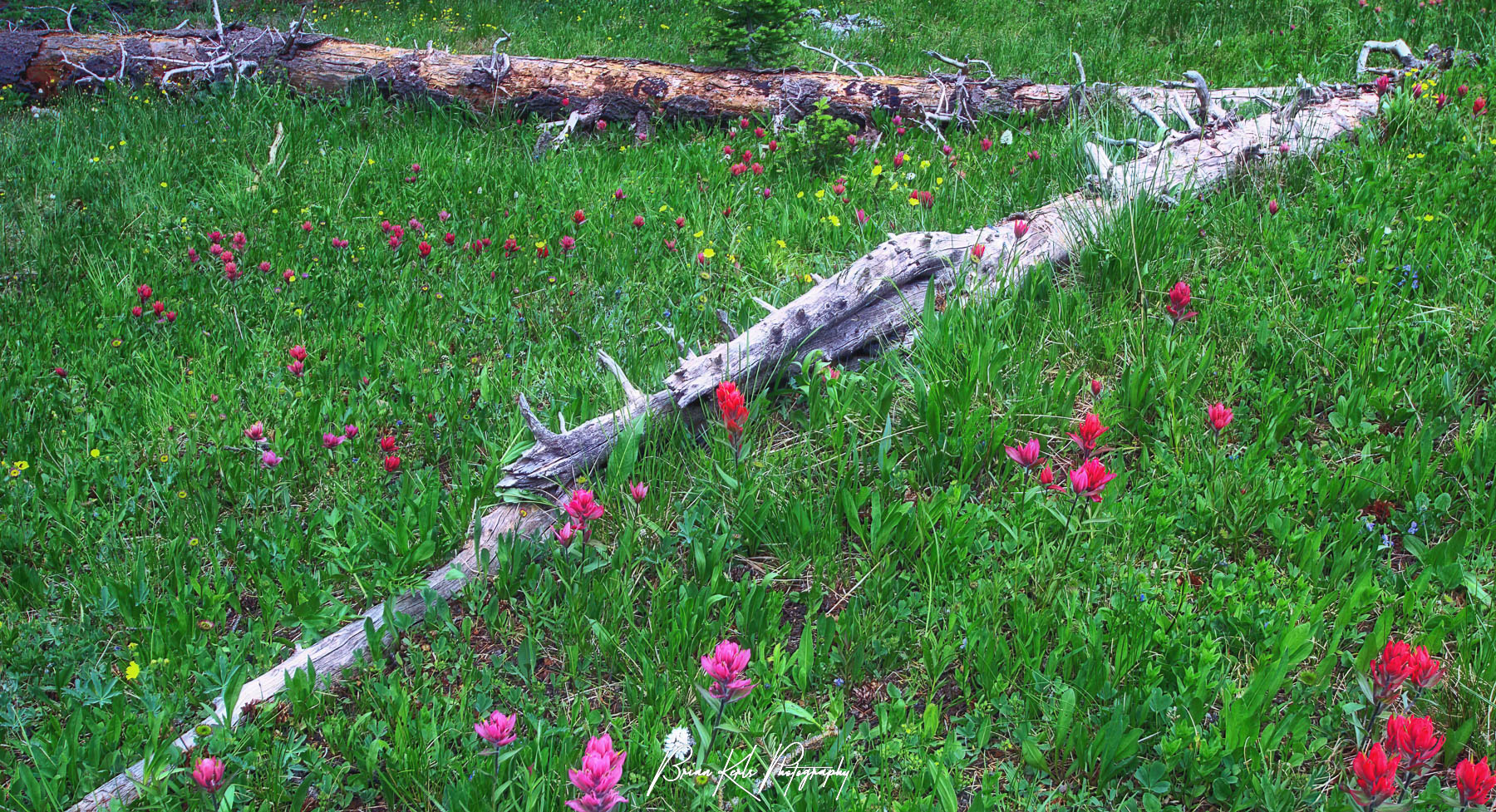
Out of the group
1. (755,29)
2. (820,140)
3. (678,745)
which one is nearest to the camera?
(678,745)

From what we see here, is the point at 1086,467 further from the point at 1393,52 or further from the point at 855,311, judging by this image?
the point at 1393,52

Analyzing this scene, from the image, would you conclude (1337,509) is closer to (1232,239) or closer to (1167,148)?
(1232,239)

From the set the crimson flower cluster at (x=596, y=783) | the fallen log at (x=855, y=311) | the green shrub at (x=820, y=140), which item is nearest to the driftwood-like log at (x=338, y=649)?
the fallen log at (x=855, y=311)

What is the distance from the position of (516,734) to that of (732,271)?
9.80ft

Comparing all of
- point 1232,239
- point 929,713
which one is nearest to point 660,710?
point 929,713

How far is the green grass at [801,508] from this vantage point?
2.23 metres

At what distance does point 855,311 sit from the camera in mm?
3637

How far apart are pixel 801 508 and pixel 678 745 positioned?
869 millimetres

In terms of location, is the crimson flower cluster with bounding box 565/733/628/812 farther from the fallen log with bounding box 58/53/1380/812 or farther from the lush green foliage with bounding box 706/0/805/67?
the lush green foliage with bounding box 706/0/805/67

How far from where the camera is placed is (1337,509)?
2.81m

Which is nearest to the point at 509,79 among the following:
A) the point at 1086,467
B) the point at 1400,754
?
the point at 1086,467

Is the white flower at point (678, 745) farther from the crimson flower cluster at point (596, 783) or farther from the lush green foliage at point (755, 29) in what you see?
the lush green foliage at point (755, 29)

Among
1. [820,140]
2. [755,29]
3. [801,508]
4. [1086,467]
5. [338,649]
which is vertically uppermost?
[755,29]

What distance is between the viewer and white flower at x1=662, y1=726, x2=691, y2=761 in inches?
85.2
